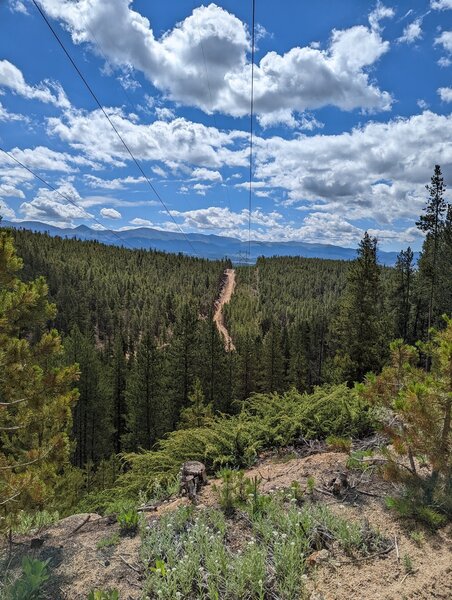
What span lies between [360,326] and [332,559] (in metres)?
18.9

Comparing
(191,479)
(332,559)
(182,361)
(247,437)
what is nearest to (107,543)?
(191,479)

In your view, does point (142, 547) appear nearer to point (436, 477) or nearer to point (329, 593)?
point (329, 593)

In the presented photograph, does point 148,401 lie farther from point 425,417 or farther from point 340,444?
point 425,417

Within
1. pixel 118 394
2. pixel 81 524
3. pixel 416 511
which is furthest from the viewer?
pixel 118 394

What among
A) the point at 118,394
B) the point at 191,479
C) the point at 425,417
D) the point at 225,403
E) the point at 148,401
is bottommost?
the point at 118,394

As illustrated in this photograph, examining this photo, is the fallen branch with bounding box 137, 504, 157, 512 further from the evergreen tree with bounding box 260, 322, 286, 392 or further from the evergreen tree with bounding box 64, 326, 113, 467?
the evergreen tree with bounding box 260, 322, 286, 392

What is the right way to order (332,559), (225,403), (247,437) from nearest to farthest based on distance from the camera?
(332,559), (247,437), (225,403)

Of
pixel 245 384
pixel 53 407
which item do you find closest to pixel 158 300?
pixel 245 384

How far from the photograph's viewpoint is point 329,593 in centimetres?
361

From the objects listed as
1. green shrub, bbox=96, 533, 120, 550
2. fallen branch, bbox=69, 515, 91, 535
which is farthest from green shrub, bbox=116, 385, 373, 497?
green shrub, bbox=96, 533, 120, 550

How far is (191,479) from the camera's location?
19.7ft

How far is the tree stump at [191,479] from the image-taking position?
584 centimetres

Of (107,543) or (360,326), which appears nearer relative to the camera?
(107,543)

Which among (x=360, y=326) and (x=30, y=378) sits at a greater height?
(x=30, y=378)
